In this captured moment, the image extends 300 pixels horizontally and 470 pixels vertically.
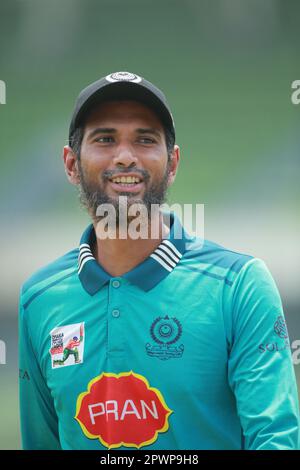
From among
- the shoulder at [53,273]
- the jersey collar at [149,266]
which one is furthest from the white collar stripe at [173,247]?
the shoulder at [53,273]

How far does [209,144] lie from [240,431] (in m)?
2.02

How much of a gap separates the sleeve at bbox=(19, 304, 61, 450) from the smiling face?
1.25 ft

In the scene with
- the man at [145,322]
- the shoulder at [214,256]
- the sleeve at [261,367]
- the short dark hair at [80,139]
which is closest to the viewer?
the sleeve at [261,367]

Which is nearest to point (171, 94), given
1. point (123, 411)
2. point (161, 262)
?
→ point (161, 262)

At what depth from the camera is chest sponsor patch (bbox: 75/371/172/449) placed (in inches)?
55.9

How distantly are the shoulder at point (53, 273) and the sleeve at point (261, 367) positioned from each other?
0.45 metres

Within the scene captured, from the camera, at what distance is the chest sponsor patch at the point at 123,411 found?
55.9 inches

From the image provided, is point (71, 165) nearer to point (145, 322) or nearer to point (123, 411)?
point (145, 322)

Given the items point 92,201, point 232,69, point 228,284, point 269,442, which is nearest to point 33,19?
point 232,69

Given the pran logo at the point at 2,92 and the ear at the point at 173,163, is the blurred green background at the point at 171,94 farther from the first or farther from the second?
the ear at the point at 173,163

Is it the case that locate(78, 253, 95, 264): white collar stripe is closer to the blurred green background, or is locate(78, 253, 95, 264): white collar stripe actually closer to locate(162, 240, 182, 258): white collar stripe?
locate(162, 240, 182, 258): white collar stripe

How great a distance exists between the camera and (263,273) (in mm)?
1445

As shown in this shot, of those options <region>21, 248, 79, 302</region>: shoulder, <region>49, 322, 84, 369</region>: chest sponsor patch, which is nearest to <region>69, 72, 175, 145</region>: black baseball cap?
<region>21, 248, 79, 302</region>: shoulder

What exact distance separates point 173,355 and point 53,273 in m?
0.42
